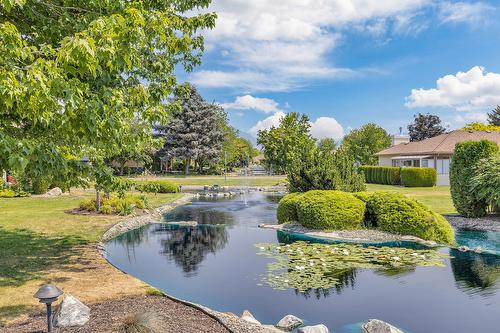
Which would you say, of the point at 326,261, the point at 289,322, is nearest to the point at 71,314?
the point at 289,322

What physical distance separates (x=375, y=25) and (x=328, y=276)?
43.7ft

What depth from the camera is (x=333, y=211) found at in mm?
13672

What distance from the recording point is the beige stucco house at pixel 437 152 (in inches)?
1363

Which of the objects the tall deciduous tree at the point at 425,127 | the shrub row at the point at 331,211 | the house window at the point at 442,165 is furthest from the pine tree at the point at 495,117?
the shrub row at the point at 331,211

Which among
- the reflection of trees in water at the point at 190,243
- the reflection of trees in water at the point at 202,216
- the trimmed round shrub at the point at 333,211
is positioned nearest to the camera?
the reflection of trees in water at the point at 190,243

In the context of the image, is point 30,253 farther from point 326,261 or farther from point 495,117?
point 495,117

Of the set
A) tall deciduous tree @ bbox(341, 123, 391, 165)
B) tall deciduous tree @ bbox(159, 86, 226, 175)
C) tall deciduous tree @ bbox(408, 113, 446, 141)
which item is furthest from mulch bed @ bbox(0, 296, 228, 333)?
tall deciduous tree @ bbox(408, 113, 446, 141)

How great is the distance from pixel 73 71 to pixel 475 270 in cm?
973

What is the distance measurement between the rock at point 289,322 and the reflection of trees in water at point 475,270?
13.6ft

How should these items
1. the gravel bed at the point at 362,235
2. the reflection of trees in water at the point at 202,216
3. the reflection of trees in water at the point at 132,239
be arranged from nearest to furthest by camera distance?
the reflection of trees in water at the point at 132,239 < the gravel bed at the point at 362,235 < the reflection of trees in water at the point at 202,216

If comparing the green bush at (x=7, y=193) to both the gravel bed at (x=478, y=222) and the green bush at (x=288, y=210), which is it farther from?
the gravel bed at (x=478, y=222)

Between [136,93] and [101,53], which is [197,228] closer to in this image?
[136,93]

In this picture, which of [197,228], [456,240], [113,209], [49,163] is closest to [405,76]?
[456,240]

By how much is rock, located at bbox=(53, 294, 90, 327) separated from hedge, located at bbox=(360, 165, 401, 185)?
32377 mm
